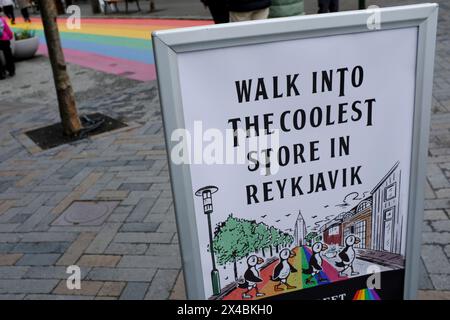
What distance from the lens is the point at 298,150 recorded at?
166 centimetres

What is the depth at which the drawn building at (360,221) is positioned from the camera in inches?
69.4

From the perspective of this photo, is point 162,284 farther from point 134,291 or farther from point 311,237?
point 311,237

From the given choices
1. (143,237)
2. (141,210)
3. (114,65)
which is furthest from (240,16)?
(114,65)

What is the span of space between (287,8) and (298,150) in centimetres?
394

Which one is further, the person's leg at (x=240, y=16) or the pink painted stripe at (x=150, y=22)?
the pink painted stripe at (x=150, y=22)

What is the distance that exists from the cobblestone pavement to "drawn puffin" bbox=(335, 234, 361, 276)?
3.74ft

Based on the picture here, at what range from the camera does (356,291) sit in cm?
187

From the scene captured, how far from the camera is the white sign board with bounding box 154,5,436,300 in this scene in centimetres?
150

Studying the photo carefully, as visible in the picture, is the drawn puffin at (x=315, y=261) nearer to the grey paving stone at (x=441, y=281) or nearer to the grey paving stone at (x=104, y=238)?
the grey paving stone at (x=441, y=281)

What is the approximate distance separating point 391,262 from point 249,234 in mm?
607

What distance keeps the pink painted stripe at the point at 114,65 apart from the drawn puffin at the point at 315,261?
→ 24.0 ft

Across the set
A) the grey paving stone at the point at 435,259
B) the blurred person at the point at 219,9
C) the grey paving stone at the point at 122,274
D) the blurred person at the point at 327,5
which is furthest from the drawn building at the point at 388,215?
the blurred person at the point at 327,5
